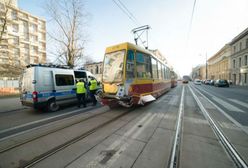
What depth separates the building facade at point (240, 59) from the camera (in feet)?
104

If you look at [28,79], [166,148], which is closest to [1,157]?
[166,148]

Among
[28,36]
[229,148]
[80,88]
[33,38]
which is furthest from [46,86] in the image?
[33,38]

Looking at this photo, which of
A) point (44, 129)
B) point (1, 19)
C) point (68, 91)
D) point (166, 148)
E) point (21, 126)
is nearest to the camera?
point (166, 148)

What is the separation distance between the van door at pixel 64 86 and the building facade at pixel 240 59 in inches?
1619

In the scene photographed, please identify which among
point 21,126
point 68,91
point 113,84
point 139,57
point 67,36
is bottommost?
point 21,126

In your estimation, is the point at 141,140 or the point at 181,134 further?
the point at 181,134

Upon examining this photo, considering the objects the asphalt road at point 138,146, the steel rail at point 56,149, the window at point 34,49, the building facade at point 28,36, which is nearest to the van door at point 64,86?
Answer: the asphalt road at point 138,146

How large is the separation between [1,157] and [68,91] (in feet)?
18.5

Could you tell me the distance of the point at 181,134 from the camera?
402 cm

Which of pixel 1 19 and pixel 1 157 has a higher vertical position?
pixel 1 19

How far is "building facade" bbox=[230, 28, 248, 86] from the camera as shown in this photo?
31.8m

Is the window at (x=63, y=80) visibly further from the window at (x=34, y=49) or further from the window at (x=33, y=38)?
the window at (x=33, y=38)

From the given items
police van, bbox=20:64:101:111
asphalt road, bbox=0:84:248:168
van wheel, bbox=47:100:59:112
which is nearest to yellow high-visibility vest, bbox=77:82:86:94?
police van, bbox=20:64:101:111

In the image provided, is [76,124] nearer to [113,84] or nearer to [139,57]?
[113,84]
